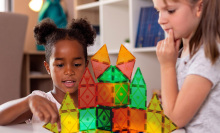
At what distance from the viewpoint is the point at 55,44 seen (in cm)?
96

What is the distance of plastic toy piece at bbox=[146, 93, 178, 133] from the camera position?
0.50 meters

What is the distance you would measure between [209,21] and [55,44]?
1.61 feet

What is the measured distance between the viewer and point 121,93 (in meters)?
0.56

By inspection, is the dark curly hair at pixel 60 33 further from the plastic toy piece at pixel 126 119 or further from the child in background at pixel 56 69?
the plastic toy piece at pixel 126 119

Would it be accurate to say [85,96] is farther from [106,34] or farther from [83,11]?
[83,11]

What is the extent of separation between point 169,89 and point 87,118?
22cm

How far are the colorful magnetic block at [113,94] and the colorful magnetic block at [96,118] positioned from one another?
1 cm

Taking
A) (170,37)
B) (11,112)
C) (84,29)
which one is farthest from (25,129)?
(84,29)

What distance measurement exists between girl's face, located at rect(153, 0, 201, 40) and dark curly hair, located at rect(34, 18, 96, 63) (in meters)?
0.37

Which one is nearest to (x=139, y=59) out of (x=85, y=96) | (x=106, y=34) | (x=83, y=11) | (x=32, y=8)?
(x=106, y=34)

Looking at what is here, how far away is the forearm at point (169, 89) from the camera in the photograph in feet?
2.17

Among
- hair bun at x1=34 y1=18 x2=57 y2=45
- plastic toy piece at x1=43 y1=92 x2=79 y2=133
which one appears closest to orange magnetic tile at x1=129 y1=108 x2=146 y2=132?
plastic toy piece at x1=43 y1=92 x2=79 y2=133

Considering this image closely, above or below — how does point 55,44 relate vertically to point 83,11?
below

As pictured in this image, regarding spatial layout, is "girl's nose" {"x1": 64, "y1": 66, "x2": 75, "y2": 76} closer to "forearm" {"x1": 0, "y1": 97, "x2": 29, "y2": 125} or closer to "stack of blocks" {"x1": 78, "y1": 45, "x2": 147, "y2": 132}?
"forearm" {"x1": 0, "y1": 97, "x2": 29, "y2": 125}
